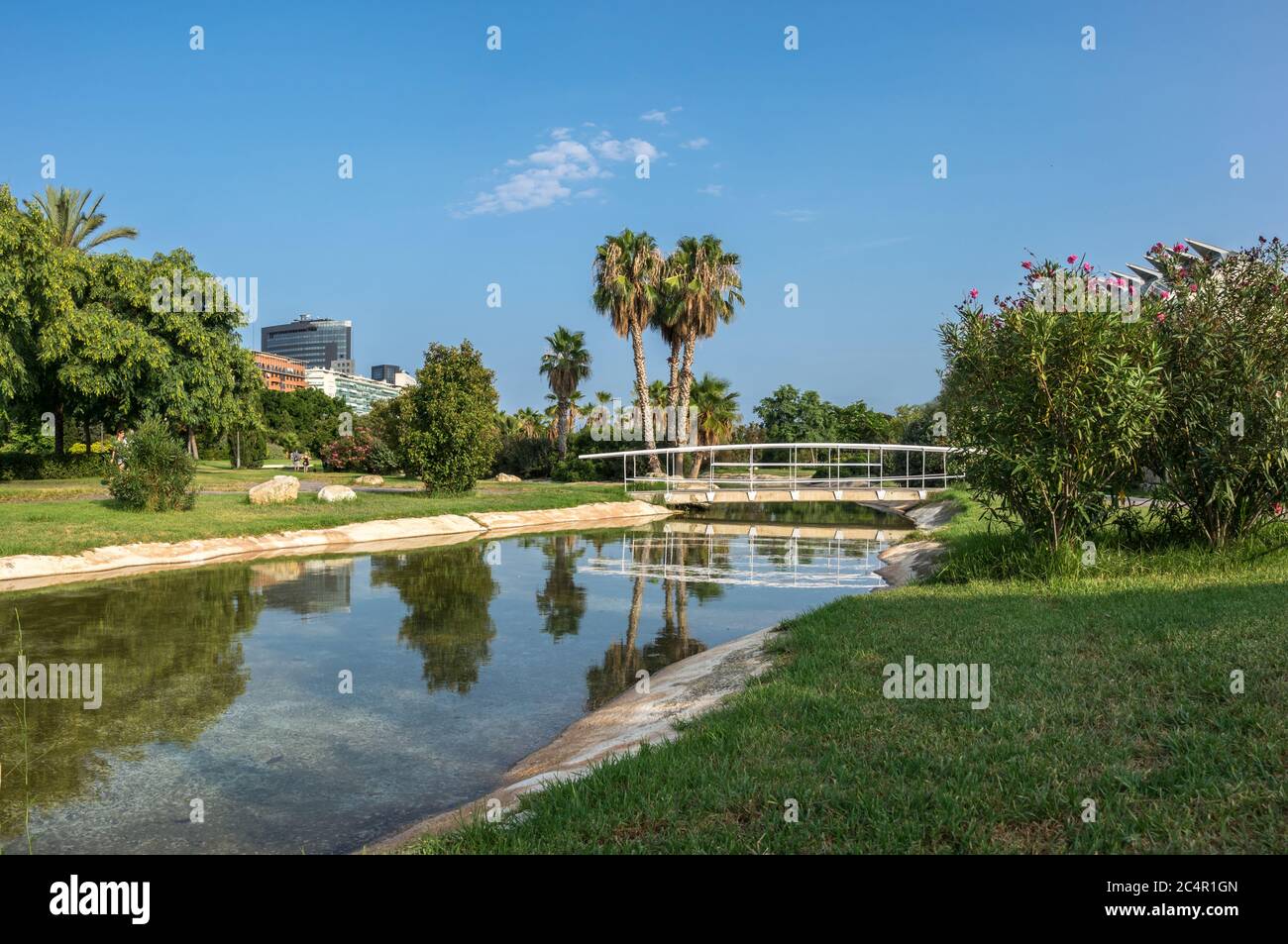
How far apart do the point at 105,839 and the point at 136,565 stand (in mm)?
13280

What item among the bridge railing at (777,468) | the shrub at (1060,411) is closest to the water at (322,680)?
the shrub at (1060,411)

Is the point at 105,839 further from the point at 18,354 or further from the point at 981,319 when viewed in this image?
the point at 18,354

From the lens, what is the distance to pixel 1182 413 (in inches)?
428

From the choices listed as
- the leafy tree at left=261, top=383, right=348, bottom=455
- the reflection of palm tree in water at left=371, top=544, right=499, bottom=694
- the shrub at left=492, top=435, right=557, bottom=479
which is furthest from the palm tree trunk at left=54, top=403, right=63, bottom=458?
the leafy tree at left=261, top=383, right=348, bottom=455

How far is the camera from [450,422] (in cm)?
2906

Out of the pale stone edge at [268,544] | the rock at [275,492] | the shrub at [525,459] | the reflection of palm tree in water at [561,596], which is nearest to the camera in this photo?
the reflection of palm tree in water at [561,596]

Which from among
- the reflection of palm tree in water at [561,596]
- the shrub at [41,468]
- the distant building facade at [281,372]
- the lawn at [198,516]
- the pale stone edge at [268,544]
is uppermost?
the distant building facade at [281,372]

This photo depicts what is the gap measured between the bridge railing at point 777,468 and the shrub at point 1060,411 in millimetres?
20439

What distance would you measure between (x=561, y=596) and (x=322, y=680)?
5.91m

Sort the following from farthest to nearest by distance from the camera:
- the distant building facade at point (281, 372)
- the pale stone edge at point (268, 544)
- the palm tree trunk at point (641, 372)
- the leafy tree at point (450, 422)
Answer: the distant building facade at point (281, 372)
the palm tree trunk at point (641, 372)
the leafy tree at point (450, 422)
the pale stone edge at point (268, 544)

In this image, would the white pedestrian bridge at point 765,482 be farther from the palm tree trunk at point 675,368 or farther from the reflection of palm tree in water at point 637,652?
the reflection of palm tree in water at point 637,652

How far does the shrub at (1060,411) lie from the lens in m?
10.3

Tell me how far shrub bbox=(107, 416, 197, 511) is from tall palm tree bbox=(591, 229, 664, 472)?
77.4 feet
